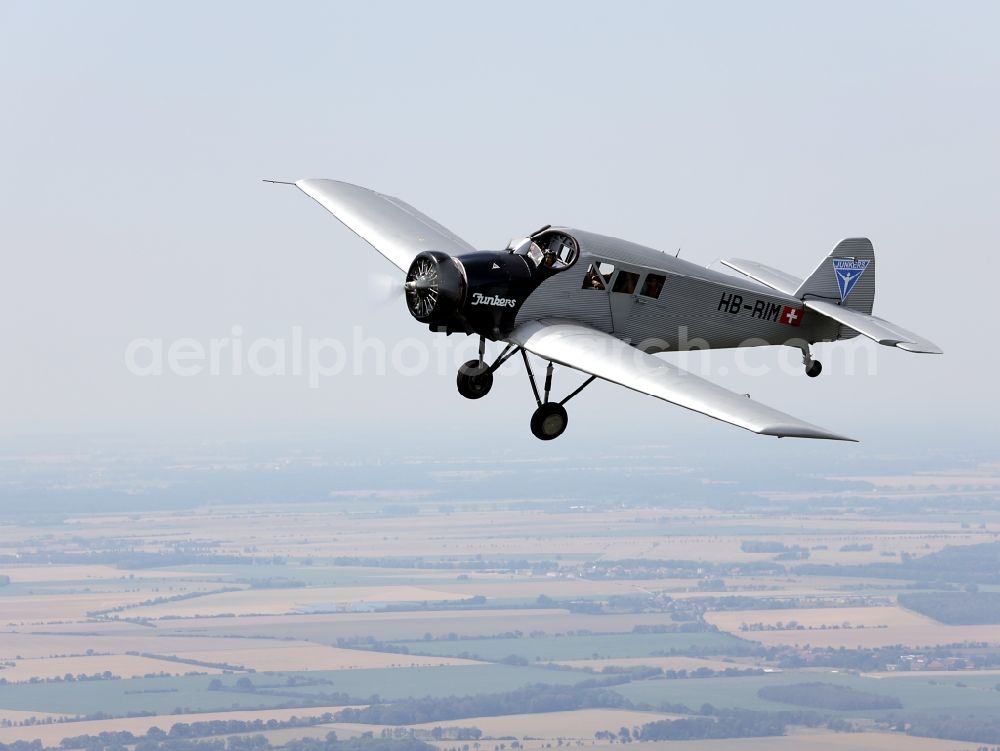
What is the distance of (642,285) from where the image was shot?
84.5 ft

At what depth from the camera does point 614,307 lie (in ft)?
83.7

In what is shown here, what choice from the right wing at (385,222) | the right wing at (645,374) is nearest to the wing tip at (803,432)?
the right wing at (645,374)

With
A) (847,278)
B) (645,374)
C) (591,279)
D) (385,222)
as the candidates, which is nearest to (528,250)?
(591,279)

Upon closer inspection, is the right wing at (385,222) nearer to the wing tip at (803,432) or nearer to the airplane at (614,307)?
the airplane at (614,307)

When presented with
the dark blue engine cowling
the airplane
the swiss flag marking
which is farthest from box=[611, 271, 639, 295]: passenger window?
the swiss flag marking

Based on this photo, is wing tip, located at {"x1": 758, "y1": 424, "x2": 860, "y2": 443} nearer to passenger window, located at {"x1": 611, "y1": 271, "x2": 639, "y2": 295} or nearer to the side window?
the side window

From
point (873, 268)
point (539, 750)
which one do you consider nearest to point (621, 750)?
point (539, 750)

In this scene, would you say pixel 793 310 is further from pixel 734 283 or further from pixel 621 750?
pixel 621 750

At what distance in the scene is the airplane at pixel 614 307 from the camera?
2352 cm

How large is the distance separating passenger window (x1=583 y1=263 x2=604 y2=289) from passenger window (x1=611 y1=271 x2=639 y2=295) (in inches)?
15.3

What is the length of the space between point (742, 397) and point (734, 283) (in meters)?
7.08

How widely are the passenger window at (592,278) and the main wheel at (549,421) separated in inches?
91.5

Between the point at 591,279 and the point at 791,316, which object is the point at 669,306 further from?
the point at 791,316

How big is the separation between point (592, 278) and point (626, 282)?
0.77 metres
